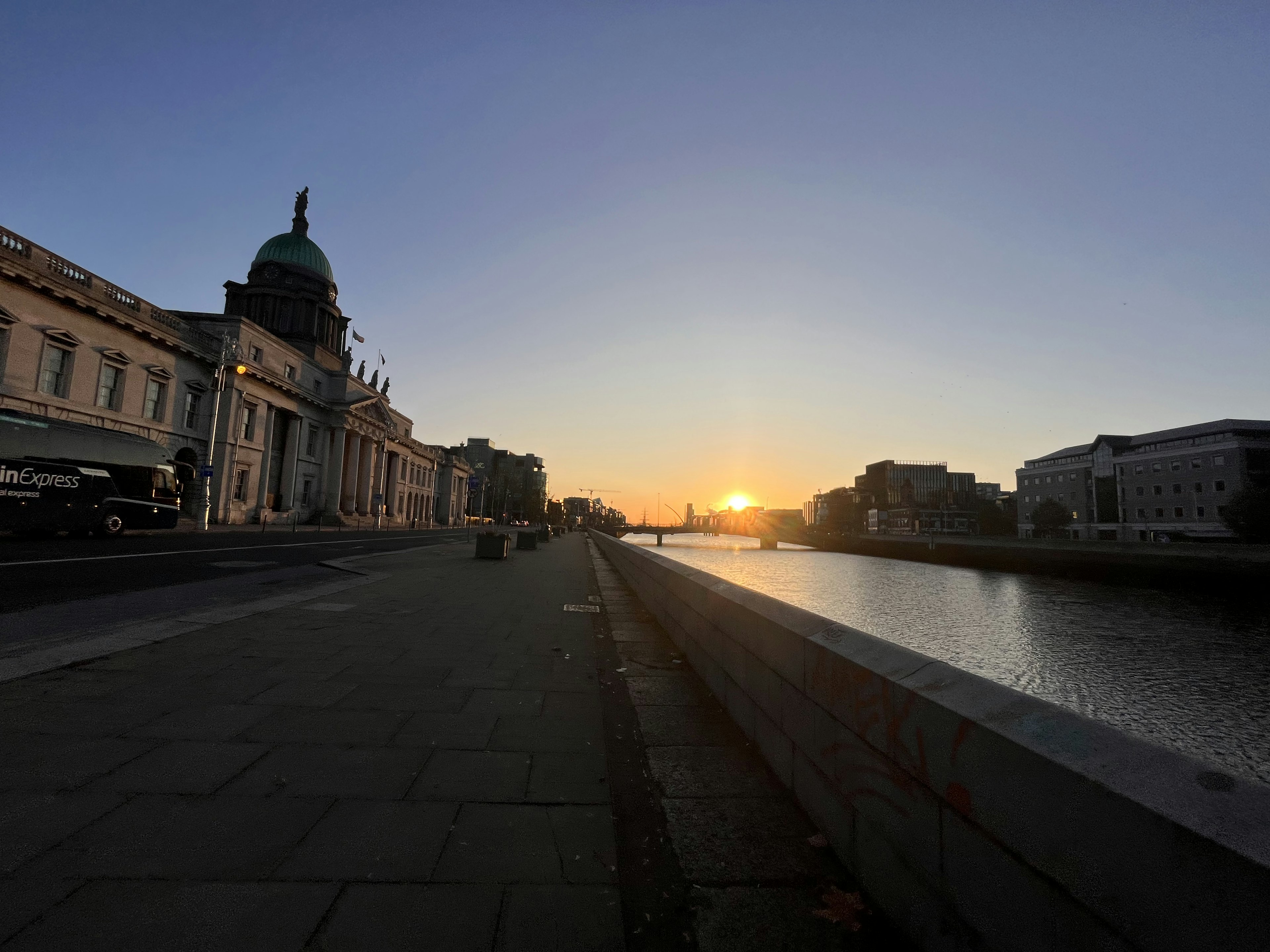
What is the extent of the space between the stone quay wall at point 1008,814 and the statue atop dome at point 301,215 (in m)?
94.7

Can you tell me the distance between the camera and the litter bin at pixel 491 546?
884 inches

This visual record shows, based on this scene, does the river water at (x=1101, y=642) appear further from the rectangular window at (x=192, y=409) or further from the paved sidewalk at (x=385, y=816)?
the rectangular window at (x=192, y=409)

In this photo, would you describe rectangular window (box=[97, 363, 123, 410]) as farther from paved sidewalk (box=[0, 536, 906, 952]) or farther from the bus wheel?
paved sidewalk (box=[0, 536, 906, 952])

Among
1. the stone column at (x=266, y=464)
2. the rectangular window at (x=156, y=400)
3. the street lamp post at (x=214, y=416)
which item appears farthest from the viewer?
the stone column at (x=266, y=464)

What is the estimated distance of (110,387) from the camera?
3553 cm

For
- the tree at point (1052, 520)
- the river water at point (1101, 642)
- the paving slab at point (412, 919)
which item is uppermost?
the tree at point (1052, 520)

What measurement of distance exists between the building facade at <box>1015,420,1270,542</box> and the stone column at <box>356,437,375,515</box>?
89.6 meters

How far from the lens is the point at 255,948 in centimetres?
201

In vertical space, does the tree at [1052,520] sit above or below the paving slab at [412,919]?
above

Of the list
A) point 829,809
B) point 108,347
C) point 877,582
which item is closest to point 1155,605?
point 877,582

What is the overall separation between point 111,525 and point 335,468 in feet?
140

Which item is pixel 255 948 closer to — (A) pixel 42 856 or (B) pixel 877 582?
(A) pixel 42 856

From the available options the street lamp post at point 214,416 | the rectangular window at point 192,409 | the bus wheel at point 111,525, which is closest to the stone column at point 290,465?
the street lamp post at point 214,416

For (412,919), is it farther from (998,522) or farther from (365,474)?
(998,522)
